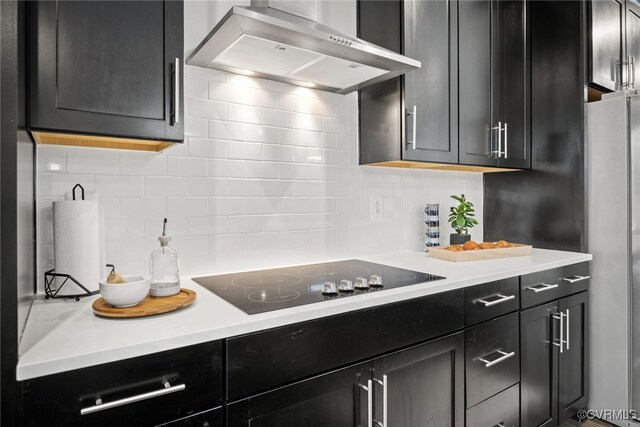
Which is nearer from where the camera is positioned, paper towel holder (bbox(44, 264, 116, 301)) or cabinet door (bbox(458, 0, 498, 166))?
paper towel holder (bbox(44, 264, 116, 301))

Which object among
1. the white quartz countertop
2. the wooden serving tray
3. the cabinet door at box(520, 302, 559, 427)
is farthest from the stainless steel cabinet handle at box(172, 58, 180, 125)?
the cabinet door at box(520, 302, 559, 427)

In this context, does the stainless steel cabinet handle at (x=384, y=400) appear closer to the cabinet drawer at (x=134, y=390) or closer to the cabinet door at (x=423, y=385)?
the cabinet door at (x=423, y=385)

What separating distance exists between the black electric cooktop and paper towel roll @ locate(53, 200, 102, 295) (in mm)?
403

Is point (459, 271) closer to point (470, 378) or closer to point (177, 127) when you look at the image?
point (470, 378)

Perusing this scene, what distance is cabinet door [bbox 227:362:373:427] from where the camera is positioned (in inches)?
42.6

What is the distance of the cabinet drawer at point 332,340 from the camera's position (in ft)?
3.52

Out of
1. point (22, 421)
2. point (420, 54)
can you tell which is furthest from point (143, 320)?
point (420, 54)

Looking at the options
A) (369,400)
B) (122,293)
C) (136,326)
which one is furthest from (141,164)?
(369,400)

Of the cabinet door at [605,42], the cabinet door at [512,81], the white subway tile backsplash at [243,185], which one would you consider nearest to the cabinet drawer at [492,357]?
the white subway tile backsplash at [243,185]

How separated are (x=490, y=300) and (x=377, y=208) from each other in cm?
81

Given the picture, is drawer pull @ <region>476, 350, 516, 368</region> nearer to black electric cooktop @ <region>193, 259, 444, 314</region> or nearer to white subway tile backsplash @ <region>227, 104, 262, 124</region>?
black electric cooktop @ <region>193, 259, 444, 314</region>

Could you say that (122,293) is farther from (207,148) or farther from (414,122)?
(414,122)

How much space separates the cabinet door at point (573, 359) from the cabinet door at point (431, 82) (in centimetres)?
109

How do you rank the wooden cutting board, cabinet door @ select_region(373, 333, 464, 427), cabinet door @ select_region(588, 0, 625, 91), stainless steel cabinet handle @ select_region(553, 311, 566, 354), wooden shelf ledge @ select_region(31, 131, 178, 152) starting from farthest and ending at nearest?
cabinet door @ select_region(588, 0, 625, 91) < stainless steel cabinet handle @ select_region(553, 311, 566, 354) < cabinet door @ select_region(373, 333, 464, 427) < wooden shelf ledge @ select_region(31, 131, 178, 152) < the wooden cutting board
